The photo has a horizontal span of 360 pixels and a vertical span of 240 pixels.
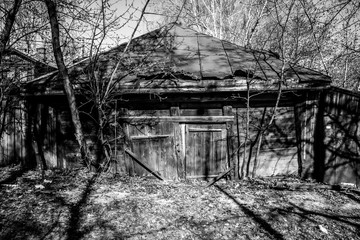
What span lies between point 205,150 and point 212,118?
0.91 metres

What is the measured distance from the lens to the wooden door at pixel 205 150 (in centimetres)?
655

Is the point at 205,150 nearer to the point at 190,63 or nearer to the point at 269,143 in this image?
the point at 269,143

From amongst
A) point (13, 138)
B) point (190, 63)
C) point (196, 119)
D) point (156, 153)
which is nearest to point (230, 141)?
point (196, 119)

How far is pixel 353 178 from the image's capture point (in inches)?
249

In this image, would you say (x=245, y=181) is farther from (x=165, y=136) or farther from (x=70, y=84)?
(x=70, y=84)

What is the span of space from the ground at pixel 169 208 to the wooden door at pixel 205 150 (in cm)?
36

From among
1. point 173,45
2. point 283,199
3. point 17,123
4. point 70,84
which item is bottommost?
point 283,199

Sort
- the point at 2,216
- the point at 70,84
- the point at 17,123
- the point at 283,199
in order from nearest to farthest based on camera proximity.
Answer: the point at 2,216
the point at 283,199
the point at 70,84
the point at 17,123

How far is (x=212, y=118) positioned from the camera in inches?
254

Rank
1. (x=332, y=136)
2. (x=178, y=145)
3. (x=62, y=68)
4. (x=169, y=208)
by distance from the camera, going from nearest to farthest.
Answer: (x=169, y=208)
(x=62, y=68)
(x=332, y=136)
(x=178, y=145)

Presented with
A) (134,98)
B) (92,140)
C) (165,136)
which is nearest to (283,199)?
(165,136)

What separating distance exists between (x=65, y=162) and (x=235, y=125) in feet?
16.2

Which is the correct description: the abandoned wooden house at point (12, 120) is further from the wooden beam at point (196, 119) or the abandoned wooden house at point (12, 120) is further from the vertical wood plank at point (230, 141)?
the vertical wood plank at point (230, 141)

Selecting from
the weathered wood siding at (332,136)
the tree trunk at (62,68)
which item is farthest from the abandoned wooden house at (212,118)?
the tree trunk at (62,68)
